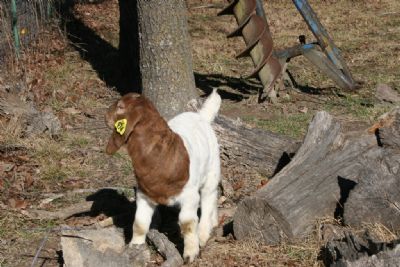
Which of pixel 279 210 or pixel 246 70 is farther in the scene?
pixel 246 70

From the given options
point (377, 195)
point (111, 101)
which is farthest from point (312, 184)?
point (111, 101)

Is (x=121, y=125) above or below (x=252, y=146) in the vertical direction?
above

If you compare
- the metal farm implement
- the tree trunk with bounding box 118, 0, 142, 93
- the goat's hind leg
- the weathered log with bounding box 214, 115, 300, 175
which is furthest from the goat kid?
the tree trunk with bounding box 118, 0, 142, 93

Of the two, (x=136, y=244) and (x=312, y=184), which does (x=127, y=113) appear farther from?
(x=312, y=184)

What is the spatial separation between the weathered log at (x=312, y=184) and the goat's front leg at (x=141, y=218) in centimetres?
79

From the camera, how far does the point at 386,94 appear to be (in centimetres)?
1024

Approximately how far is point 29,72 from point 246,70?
3.81 metres

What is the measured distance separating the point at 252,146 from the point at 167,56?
1926mm

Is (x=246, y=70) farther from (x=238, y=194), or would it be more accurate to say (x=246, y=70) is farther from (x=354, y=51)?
(x=238, y=194)

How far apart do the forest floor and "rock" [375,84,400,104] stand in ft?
0.32

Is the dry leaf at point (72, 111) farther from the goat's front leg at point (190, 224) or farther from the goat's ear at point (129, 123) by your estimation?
the goat's ear at point (129, 123)

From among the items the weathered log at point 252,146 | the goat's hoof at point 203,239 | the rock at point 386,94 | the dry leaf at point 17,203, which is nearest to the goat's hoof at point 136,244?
the goat's hoof at point 203,239

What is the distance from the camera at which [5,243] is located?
6.02m

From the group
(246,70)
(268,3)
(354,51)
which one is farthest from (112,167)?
(268,3)
